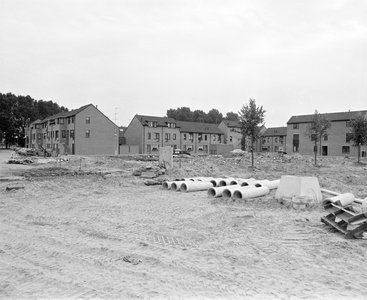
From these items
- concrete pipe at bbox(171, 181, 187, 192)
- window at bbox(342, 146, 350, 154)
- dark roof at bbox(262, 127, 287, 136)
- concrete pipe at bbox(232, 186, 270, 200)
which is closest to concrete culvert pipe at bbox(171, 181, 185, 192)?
concrete pipe at bbox(171, 181, 187, 192)

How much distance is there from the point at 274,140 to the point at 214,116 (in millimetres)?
43351

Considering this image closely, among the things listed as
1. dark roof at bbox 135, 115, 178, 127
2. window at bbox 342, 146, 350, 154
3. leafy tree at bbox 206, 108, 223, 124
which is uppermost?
leafy tree at bbox 206, 108, 223, 124

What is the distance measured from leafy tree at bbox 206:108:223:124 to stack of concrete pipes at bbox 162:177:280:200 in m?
104

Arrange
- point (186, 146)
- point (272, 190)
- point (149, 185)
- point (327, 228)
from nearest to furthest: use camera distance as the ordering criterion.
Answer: point (327, 228) → point (272, 190) → point (149, 185) → point (186, 146)

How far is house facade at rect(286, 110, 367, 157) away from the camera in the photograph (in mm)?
59656

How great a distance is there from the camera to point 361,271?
5445mm

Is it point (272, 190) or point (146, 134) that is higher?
point (146, 134)

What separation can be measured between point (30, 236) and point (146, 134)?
59062mm

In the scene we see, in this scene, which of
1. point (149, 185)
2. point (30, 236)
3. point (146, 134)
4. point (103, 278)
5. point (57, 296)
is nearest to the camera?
point (57, 296)

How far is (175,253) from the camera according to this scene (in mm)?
6340

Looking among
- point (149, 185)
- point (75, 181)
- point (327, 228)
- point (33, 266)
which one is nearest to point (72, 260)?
point (33, 266)

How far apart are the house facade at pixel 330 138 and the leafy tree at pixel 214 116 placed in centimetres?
5027

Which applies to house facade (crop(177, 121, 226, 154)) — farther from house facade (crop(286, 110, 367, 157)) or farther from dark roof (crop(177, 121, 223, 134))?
house facade (crop(286, 110, 367, 157))

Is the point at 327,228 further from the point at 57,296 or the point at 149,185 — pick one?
the point at 149,185
